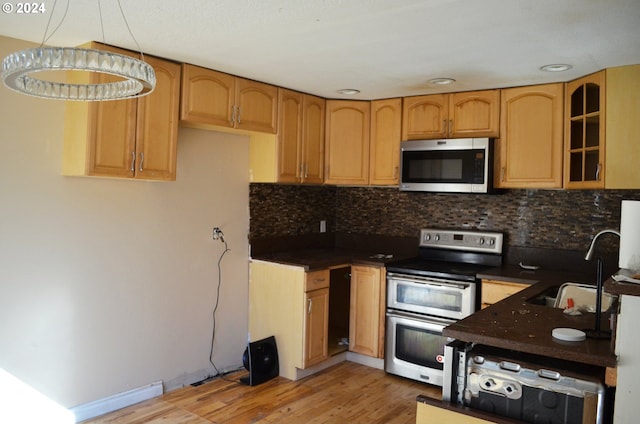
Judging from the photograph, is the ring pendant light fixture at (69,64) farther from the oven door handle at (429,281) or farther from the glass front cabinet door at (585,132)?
the glass front cabinet door at (585,132)

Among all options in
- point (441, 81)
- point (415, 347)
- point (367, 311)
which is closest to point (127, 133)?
point (441, 81)

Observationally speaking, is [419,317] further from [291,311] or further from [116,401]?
[116,401]

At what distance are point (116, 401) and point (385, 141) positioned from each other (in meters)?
2.76

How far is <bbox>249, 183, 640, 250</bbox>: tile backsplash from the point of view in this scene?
3580 millimetres

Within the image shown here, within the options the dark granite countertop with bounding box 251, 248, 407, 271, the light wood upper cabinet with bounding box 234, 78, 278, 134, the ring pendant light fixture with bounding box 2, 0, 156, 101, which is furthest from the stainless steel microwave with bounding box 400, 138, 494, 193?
the ring pendant light fixture with bounding box 2, 0, 156, 101

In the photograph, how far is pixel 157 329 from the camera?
3.39m

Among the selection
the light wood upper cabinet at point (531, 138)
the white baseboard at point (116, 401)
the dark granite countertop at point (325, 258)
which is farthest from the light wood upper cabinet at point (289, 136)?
the white baseboard at point (116, 401)

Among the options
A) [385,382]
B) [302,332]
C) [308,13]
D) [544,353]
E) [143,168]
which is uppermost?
[308,13]

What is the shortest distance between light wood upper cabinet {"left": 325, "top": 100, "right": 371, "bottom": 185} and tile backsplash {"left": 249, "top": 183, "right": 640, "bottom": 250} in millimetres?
442

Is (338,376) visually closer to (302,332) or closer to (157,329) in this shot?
(302,332)

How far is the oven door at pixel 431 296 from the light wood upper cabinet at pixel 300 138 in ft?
3.57

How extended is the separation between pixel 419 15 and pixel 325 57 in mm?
832

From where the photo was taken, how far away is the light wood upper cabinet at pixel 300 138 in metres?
3.84

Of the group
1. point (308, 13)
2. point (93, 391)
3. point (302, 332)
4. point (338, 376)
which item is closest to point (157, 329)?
point (93, 391)
